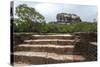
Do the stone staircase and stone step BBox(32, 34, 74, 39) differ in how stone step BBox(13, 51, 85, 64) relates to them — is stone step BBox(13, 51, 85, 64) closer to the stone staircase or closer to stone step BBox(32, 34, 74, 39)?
the stone staircase

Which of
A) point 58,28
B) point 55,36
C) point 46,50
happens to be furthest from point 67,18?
point 46,50

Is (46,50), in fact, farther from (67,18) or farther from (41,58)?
(67,18)

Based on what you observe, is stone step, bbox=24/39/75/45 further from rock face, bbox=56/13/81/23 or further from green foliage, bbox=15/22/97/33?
rock face, bbox=56/13/81/23

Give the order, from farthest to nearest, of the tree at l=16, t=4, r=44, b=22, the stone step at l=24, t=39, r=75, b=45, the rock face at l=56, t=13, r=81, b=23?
→ the rock face at l=56, t=13, r=81, b=23
the stone step at l=24, t=39, r=75, b=45
the tree at l=16, t=4, r=44, b=22

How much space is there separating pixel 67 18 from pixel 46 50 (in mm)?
561

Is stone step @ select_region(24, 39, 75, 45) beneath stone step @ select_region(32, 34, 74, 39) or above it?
beneath

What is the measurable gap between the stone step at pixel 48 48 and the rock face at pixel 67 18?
1.24ft

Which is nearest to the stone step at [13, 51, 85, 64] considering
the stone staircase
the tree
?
the stone staircase

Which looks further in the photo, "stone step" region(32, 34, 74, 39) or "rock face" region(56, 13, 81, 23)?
"rock face" region(56, 13, 81, 23)

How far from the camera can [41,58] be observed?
2660 mm

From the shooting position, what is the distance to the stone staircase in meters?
2.56

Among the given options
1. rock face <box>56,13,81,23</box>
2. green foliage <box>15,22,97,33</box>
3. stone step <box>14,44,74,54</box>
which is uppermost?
rock face <box>56,13,81,23</box>

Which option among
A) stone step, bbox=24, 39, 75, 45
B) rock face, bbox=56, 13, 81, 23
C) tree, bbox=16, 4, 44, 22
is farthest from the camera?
rock face, bbox=56, 13, 81, 23
